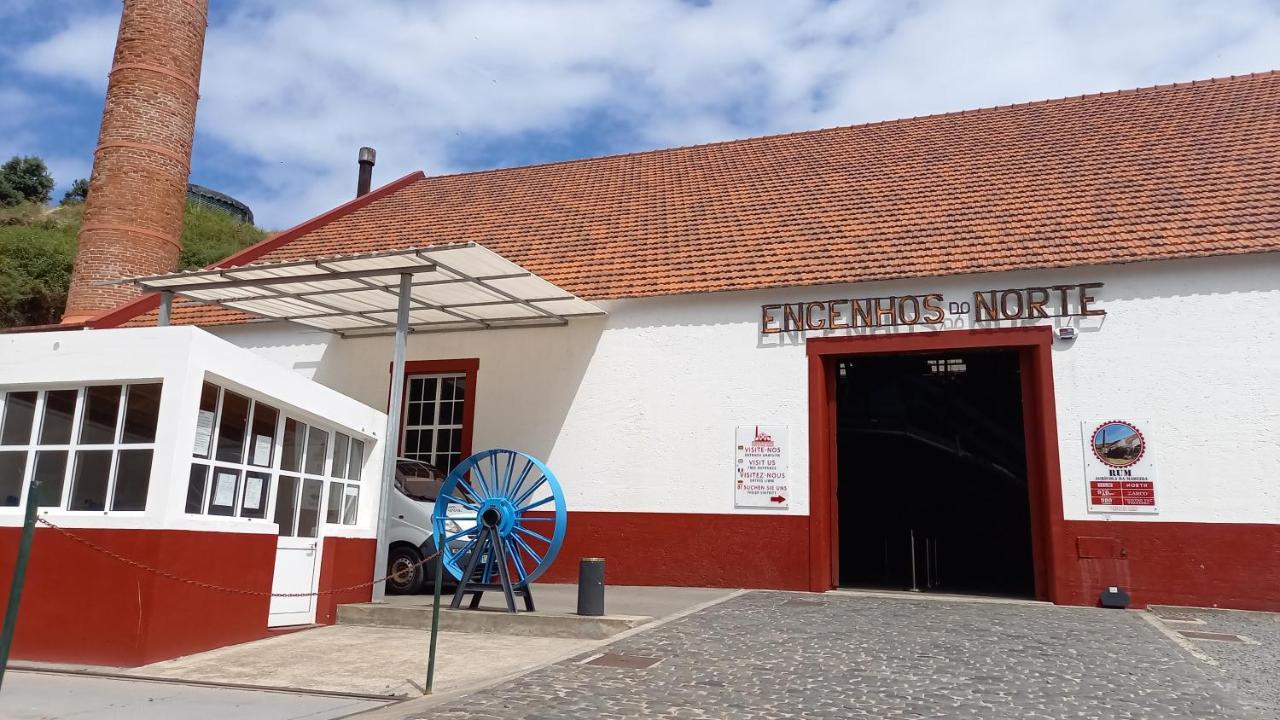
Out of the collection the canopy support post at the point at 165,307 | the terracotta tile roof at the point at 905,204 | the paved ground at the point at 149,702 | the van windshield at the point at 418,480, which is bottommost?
the paved ground at the point at 149,702

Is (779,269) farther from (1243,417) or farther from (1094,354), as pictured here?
(1243,417)

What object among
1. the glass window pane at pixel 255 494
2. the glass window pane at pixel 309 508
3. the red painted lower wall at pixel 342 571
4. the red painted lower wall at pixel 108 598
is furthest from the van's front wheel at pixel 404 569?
the red painted lower wall at pixel 108 598

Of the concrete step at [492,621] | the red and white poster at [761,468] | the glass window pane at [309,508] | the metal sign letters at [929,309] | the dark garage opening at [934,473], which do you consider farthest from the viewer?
the dark garage opening at [934,473]

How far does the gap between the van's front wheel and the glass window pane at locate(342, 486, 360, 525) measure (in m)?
1.12

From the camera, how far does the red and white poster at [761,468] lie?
40.7ft

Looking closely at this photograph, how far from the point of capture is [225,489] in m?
8.84

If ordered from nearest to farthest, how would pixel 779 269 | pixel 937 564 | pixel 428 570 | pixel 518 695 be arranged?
pixel 518 695 < pixel 428 570 < pixel 779 269 < pixel 937 564

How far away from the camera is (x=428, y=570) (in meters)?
11.8

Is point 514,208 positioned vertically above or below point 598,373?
above

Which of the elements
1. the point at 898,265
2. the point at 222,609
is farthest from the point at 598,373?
the point at 222,609

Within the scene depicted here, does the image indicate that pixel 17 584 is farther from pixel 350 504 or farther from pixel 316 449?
pixel 350 504

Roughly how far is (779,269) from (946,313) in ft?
7.76

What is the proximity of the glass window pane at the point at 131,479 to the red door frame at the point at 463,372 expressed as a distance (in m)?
6.30

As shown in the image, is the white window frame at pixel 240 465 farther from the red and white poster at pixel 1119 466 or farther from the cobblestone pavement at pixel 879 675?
the red and white poster at pixel 1119 466
